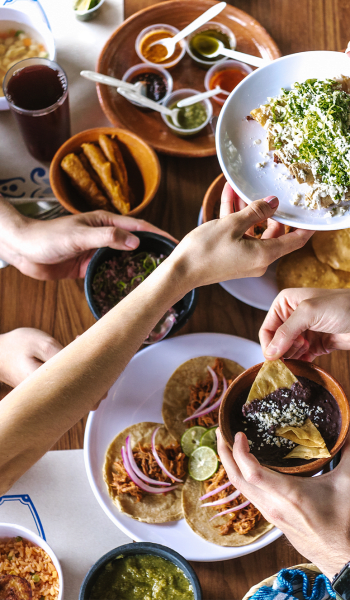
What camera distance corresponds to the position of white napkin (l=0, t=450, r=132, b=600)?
1830 millimetres

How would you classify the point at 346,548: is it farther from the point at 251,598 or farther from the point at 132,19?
the point at 132,19

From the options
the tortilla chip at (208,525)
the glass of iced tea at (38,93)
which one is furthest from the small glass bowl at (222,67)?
the tortilla chip at (208,525)

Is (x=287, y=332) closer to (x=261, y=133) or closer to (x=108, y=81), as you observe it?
(x=261, y=133)

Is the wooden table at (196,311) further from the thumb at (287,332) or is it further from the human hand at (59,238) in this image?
the thumb at (287,332)

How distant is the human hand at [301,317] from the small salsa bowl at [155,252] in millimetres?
282

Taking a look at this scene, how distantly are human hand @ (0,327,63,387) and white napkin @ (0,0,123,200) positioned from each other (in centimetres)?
62

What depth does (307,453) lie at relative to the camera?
59.3 inches

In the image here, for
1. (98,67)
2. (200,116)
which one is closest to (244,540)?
(200,116)

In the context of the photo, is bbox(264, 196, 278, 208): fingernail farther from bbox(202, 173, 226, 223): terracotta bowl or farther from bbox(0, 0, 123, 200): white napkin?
bbox(0, 0, 123, 200): white napkin

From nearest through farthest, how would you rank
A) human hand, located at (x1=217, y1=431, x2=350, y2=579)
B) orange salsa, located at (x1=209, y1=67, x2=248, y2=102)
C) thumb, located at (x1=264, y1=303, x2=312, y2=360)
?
human hand, located at (x1=217, y1=431, x2=350, y2=579) < thumb, located at (x1=264, y1=303, x2=312, y2=360) < orange salsa, located at (x1=209, y1=67, x2=248, y2=102)

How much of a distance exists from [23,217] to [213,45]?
1.14 metres

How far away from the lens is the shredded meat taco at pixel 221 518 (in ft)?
5.72

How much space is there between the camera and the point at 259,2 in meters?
2.39

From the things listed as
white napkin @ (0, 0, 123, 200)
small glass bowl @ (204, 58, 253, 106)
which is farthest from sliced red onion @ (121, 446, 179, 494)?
small glass bowl @ (204, 58, 253, 106)
